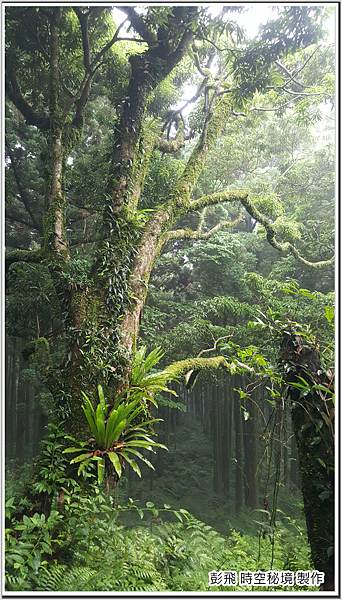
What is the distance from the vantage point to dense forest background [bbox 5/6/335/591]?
192 cm

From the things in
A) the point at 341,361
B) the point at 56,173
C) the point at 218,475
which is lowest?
the point at 218,475

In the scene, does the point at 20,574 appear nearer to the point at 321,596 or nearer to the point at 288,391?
the point at 321,596

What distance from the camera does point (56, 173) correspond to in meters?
3.38

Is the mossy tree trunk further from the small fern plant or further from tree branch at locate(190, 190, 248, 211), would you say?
tree branch at locate(190, 190, 248, 211)

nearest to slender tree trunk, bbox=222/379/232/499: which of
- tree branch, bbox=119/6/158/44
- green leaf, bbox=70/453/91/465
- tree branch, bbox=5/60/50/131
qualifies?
green leaf, bbox=70/453/91/465

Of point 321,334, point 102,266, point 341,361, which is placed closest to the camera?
point 341,361

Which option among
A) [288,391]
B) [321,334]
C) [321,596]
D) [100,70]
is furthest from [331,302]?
[100,70]

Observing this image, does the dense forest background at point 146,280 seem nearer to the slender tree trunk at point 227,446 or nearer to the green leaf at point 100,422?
the green leaf at point 100,422

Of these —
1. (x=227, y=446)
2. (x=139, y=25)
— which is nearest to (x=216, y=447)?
(x=227, y=446)

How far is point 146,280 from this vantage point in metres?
3.32

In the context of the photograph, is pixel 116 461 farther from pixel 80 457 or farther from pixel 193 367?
pixel 193 367

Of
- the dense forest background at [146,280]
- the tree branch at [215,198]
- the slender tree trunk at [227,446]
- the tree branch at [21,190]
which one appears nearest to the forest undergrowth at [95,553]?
the dense forest background at [146,280]

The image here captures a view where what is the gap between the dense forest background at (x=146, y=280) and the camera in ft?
6.31

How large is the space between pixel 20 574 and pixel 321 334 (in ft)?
12.9
